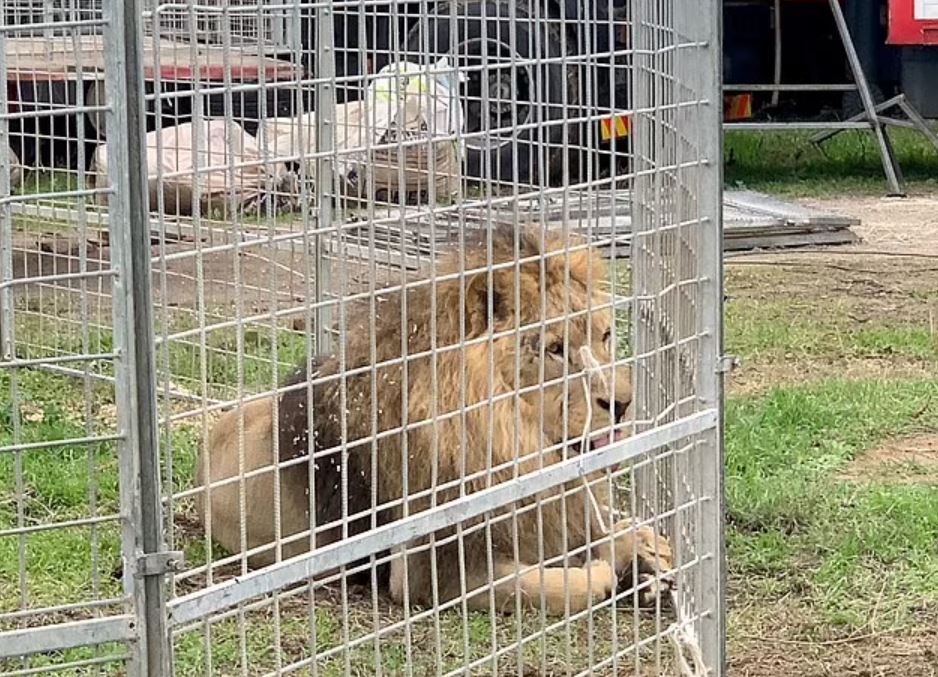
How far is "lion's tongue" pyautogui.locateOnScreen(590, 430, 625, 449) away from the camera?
149 inches

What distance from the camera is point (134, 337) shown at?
7.82 ft

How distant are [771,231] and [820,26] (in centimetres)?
449

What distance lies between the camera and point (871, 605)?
4.46 metres

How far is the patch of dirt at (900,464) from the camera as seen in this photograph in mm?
5523

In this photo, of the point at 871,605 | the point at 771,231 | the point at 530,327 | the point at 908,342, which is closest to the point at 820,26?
the point at 771,231

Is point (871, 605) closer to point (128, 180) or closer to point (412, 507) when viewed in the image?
point (412, 507)

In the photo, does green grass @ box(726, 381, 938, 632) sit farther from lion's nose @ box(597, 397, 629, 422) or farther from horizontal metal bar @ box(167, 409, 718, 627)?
horizontal metal bar @ box(167, 409, 718, 627)

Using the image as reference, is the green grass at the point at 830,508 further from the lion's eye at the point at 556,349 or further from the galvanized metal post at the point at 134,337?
the galvanized metal post at the point at 134,337

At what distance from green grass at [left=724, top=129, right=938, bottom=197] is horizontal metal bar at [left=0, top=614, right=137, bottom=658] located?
10256 millimetres

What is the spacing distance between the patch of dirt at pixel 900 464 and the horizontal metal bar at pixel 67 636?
136 inches

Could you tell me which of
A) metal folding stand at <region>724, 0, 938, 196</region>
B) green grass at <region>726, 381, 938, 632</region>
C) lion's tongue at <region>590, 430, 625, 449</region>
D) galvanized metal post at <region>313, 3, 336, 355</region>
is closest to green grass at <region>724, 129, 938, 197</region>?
metal folding stand at <region>724, 0, 938, 196</region>

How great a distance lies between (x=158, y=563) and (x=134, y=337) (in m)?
0.31

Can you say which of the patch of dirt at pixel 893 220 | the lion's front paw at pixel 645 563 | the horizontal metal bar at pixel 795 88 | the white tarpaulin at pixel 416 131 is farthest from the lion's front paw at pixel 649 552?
the horizontal metal bar at pixel 795 88

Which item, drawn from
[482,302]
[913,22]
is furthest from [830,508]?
[913,22]
